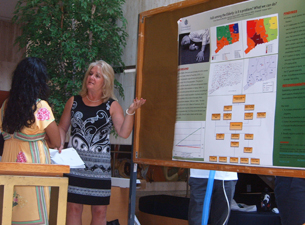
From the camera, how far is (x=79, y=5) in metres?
4.52

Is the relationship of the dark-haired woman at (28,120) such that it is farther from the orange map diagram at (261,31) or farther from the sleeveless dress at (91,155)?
the orange map diagram at (261,31)

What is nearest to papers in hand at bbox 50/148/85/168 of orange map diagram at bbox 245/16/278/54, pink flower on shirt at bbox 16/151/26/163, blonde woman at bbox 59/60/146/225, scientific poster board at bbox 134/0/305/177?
blonde woman at bbox 59/60/146/225

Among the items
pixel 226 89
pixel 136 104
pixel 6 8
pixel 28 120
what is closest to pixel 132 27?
pixel 136 104

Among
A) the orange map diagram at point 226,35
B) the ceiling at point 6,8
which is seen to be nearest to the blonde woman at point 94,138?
the orange map diagram at point 226,35

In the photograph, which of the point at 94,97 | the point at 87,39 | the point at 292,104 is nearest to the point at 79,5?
the point at 87,39

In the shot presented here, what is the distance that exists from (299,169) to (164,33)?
1059mm

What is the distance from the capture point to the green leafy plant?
4348mm

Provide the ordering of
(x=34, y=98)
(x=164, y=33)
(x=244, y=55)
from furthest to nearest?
(x=164, y=33)
(x=34, y=98)
(x=244, y=55)

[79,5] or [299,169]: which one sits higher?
[79,5]

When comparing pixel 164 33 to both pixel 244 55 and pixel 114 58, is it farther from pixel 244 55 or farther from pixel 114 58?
pixel 114 58

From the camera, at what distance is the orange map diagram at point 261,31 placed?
1.51 m

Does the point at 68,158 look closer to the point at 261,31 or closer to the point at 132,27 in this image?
the point at 261,31

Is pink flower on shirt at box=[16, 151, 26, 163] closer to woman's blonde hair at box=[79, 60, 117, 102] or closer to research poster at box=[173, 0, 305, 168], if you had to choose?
woman's blonde hair at box=[79, 60, 117, 102]

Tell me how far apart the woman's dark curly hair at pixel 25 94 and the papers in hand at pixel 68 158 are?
0.25 meters
